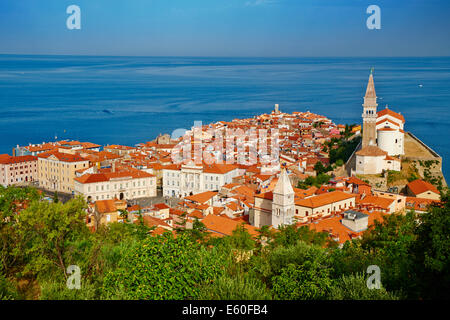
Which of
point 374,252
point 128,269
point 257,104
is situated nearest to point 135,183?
point 374,252

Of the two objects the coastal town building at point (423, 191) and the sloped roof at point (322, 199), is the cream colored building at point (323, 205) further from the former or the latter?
the coastal town building at point (423, 191)

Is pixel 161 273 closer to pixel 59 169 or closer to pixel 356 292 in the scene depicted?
pixel 356 292

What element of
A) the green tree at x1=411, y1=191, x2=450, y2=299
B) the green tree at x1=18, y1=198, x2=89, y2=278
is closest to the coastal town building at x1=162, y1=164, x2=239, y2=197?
the green tree at x1=18, y1=198, x2=89, y2=278

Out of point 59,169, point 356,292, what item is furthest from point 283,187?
point 59,169

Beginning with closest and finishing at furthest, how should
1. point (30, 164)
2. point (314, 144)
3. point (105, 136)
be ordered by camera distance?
point (30, 164) → point (314, 144) → point (105, 136)

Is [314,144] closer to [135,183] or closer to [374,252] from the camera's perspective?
[135,183]

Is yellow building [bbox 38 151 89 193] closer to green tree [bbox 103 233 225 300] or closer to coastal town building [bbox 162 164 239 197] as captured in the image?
coastal town building [bbox 162 164 239 197]

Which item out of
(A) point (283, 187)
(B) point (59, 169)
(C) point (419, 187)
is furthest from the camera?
(B) point (59, 169)
